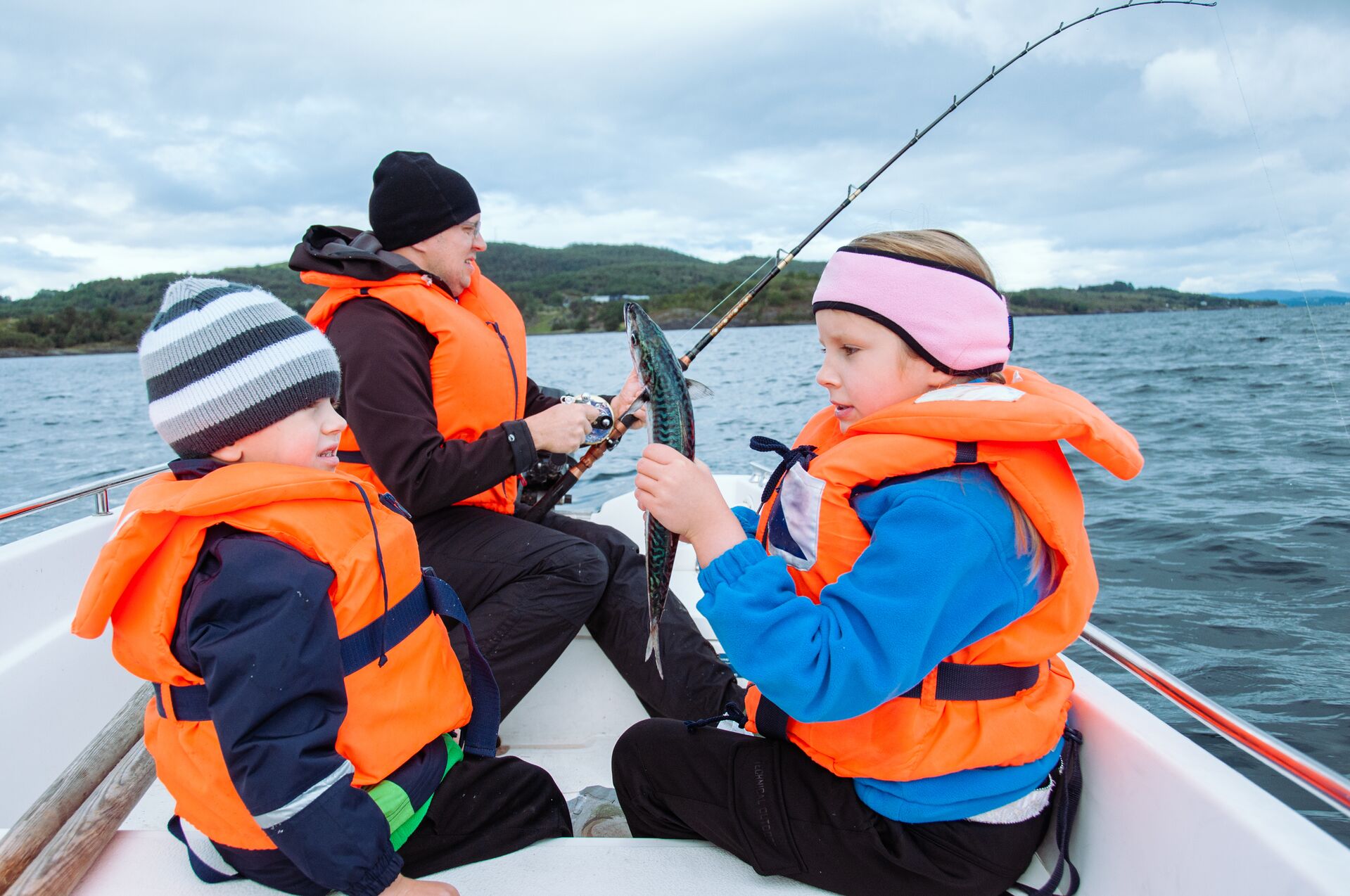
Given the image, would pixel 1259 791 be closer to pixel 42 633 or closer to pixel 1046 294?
pixel 42 633

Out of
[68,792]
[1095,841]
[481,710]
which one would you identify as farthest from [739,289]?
[68,792]

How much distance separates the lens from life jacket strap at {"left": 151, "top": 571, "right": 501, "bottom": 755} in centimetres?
184

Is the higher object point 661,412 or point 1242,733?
point 661,412

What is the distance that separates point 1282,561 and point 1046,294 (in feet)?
144

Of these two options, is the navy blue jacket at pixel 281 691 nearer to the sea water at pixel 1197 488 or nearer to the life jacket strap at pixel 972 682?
the life jacket strap at pixel 972 682

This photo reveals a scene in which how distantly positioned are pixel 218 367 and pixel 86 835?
1.18m

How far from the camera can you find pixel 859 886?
1.91 meters

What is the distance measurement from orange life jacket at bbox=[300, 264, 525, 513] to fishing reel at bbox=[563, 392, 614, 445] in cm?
31

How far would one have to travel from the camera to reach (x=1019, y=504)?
1747 mm

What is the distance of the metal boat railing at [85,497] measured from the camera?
3.35m

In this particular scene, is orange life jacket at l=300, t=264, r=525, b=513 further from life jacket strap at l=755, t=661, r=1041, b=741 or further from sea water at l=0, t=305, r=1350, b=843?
life jacket strap at l=755, t=661, r=1041, b=741

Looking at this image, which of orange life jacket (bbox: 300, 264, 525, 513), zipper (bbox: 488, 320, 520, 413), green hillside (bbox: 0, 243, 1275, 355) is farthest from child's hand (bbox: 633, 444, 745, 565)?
green hillside (bbox: 0, 243, 1275, 355)

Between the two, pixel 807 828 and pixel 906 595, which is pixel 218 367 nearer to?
pixel 906 595

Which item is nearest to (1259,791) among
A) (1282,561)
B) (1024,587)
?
(1024,587)
